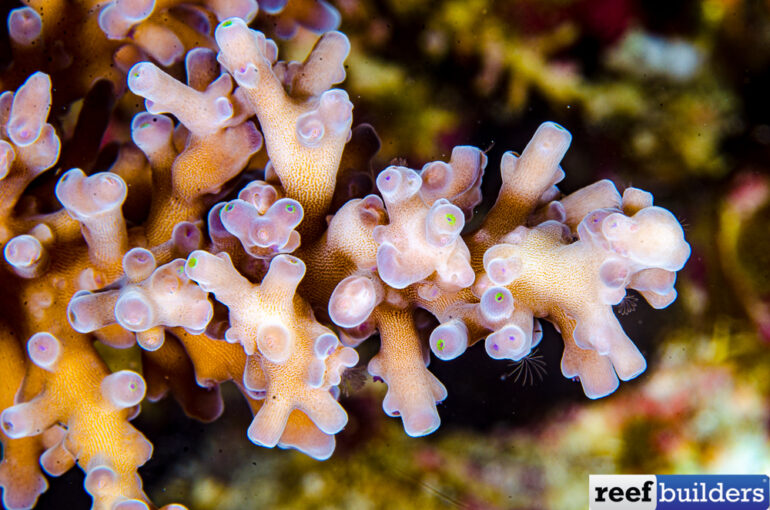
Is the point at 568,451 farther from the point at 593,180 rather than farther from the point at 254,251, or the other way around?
the point at 254,251

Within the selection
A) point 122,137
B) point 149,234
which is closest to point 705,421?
point 149,234

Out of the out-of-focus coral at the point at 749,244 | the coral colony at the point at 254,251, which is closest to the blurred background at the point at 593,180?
the out-of-focus coral at the point at 749,244

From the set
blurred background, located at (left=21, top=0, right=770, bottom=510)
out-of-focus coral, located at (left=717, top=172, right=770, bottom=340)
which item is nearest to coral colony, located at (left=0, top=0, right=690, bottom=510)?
blurred background, located at (left=21, top=0, right=770, bottom=510)

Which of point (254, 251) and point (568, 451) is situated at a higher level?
point (254, 251)
